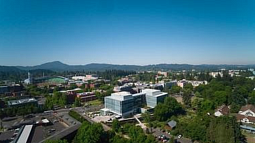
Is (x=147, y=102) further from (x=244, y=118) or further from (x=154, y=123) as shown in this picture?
(x=244, y=118)

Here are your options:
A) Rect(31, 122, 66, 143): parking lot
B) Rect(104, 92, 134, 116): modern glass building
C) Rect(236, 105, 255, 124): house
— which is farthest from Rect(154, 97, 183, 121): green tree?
Rect(31, 122, 66, 143): parking lot

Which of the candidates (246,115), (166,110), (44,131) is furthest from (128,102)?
(246,115)

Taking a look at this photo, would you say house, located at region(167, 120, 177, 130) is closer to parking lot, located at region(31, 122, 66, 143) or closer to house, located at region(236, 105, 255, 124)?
house, located at region(236, 105, 255, 124)

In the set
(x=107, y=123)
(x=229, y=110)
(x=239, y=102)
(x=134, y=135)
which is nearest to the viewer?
(x=134, y=135)

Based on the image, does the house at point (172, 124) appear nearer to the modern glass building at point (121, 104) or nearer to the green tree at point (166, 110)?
the green tree at point (166, 110)

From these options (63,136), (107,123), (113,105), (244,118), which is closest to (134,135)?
(63,136)

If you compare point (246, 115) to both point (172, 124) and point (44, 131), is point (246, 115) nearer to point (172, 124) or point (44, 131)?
point (172, 124)

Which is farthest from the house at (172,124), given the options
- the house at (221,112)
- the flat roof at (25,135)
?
the flat roof at (25,135)

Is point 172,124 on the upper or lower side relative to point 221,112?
lower
